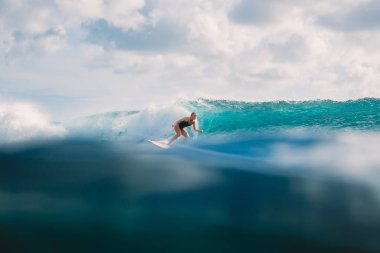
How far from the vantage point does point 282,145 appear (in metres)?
16.7

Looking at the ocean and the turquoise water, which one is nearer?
the ocean

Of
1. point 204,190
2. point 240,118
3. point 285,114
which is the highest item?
point 285,114

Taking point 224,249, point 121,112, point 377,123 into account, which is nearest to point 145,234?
point 224,249

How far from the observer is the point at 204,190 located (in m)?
11.5

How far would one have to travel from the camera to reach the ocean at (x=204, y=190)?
8820 millimetres

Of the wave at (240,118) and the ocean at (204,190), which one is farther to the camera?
the wave at (240,118)

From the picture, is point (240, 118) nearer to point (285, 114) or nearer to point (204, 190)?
point (285, 114)

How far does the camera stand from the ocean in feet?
28.9

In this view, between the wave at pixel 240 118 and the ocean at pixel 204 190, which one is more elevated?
the wave at pixel 240 118

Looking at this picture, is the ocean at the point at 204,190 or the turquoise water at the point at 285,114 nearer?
the ocean at the point at 204,190

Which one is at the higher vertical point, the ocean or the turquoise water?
the turquoise water

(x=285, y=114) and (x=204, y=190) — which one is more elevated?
(x=285, y=114)

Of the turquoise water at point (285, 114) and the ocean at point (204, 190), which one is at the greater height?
the turquoise water at point (285, 114)

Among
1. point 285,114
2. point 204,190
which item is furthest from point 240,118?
point 204,190
